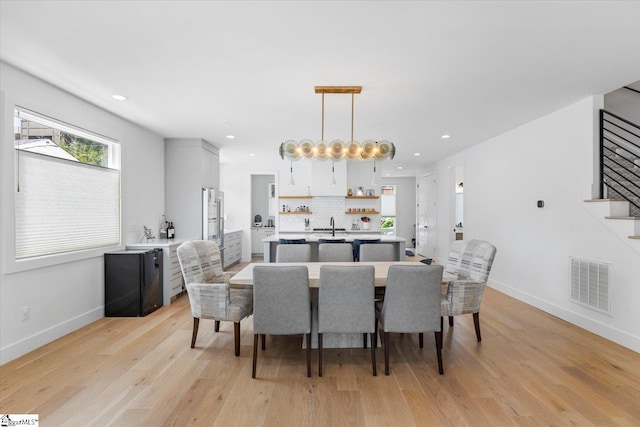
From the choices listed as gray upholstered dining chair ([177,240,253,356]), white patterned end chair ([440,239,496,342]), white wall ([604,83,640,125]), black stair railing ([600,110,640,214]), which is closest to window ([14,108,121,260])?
gray upholstered dining chair ([177,240,253,356])

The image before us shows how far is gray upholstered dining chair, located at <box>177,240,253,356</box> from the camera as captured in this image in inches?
115

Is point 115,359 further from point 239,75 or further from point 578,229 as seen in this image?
point 578,229

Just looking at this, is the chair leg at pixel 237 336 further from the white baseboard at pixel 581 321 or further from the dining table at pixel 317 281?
the white baseboard at pixel 581 321

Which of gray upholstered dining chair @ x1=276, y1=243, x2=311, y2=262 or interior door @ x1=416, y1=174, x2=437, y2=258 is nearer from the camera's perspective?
gray upholstered dining chair @ x1=276, y1=243, x2=311, y2=262

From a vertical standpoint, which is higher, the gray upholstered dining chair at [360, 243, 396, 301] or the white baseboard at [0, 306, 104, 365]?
the gray upholstered dining chair at [360, 243, 396, 301]

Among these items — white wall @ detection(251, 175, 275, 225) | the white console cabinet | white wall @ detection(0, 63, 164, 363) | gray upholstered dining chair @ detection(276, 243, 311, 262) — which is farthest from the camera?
white wall @ detection(251, 175, 275, 225)

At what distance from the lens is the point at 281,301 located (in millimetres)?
2529

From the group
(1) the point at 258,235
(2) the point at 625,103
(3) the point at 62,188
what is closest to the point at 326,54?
(3) the point at 62,188

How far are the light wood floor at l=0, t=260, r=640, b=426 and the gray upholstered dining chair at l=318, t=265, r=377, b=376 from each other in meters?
0.37

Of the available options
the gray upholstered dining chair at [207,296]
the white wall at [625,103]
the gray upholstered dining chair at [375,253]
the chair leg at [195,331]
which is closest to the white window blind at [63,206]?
the gray upholstered dining chair at [207,296]

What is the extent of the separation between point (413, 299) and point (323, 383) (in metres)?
0.96

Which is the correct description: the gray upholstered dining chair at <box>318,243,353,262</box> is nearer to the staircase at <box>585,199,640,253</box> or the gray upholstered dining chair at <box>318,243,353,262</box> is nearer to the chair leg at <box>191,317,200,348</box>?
the chair leg at <box>191,317,200,348</box>

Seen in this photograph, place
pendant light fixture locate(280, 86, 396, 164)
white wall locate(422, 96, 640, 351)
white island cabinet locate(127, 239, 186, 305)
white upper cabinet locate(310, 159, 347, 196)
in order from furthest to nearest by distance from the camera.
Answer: white upper cabinet locate(310, 159, 347, 196), white island cabinet locate(127, 239, 186, 305), pendant light fixture locate(280, 86, 396, 164), white wall locate(422, 96, 640, 351)

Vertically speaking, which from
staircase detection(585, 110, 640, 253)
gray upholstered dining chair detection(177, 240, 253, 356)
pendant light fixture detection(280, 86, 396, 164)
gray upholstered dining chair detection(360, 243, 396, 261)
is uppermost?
pendant light fixture detection(280, 86, 396, 164)
